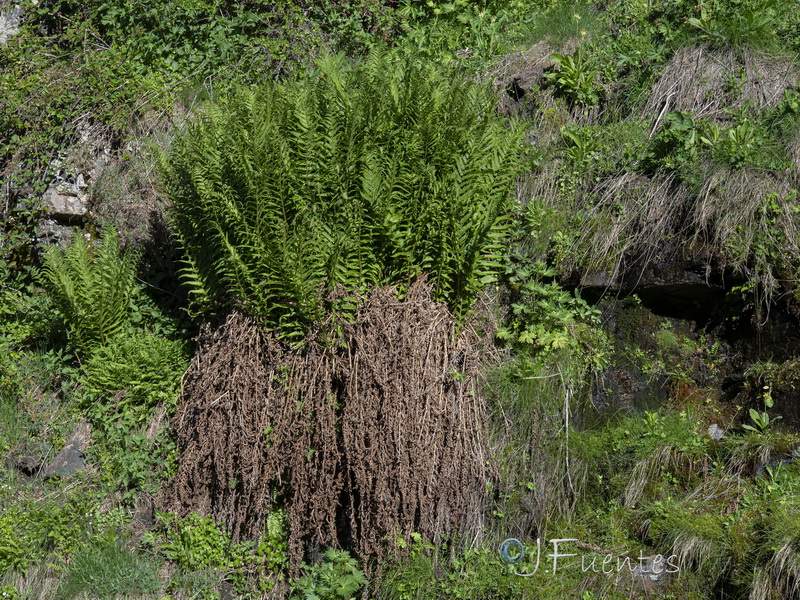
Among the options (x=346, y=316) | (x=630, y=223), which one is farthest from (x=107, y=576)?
(x=630, y=223)

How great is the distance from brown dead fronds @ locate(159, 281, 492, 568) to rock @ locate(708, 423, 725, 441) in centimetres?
134

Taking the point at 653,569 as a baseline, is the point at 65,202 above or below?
above

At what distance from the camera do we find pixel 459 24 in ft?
21.8

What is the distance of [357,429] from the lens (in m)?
4.45

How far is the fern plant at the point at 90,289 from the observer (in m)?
5.27

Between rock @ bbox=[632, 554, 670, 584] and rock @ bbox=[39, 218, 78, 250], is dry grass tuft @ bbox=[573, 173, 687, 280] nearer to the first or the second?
rock @ bbox=[632, 554, 670, 584]

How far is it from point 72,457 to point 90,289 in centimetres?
110

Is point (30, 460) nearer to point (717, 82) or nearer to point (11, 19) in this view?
point (11, 19)

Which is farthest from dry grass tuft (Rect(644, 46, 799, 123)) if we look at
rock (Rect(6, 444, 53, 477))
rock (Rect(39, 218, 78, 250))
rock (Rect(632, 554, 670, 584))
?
rock (Rect(6, 444, 53, 477))

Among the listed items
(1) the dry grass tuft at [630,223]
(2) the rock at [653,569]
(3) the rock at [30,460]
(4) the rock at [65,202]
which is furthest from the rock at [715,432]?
(4) the rock at [65,202]

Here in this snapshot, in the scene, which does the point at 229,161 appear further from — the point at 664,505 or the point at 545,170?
the point at 664,505

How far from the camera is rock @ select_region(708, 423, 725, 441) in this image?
4.64 m

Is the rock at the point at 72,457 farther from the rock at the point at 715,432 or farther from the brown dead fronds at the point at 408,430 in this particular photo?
the rock at the point at 715,432

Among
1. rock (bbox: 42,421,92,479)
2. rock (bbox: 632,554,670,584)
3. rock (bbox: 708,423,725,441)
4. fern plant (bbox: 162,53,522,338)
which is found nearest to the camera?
rock (bbox: 632,554,670,584)
